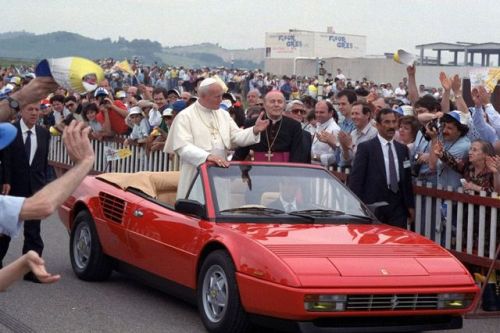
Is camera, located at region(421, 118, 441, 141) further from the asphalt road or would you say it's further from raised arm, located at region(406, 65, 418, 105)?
the asphalt road

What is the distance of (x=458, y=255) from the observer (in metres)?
10.3

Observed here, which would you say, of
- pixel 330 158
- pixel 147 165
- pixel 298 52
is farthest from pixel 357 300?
pixel 298 52

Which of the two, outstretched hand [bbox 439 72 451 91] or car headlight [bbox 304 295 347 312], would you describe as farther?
outstretched hand [bbox 439 72 451 91]

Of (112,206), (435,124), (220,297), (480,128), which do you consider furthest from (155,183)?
(480,128)

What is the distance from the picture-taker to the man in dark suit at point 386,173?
34.1 feet

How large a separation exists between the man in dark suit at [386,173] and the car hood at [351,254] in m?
1.89

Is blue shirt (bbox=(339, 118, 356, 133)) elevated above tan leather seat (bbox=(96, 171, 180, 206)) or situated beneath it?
elevated above

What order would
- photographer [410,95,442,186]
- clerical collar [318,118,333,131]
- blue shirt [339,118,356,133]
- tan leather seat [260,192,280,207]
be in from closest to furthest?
1. tan leather seat [260,192,280,207]
2. photographer [410,95,442,186]
3. blue shirt [339,118,356,133]
4. clerical collar [318,118,333,131]

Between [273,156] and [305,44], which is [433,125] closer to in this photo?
[273,156]

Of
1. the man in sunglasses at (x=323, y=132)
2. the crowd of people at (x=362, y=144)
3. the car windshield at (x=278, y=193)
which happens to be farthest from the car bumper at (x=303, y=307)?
the man in sunglasses at (x=323, y=132)

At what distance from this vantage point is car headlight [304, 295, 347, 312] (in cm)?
711

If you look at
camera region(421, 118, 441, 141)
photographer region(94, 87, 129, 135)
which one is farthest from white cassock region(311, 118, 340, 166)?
photographer region(94, 87, 129, 135)

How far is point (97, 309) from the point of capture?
8914mm

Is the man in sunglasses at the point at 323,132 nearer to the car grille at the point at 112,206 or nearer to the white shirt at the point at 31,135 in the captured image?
the car grille at the point at 112,206
